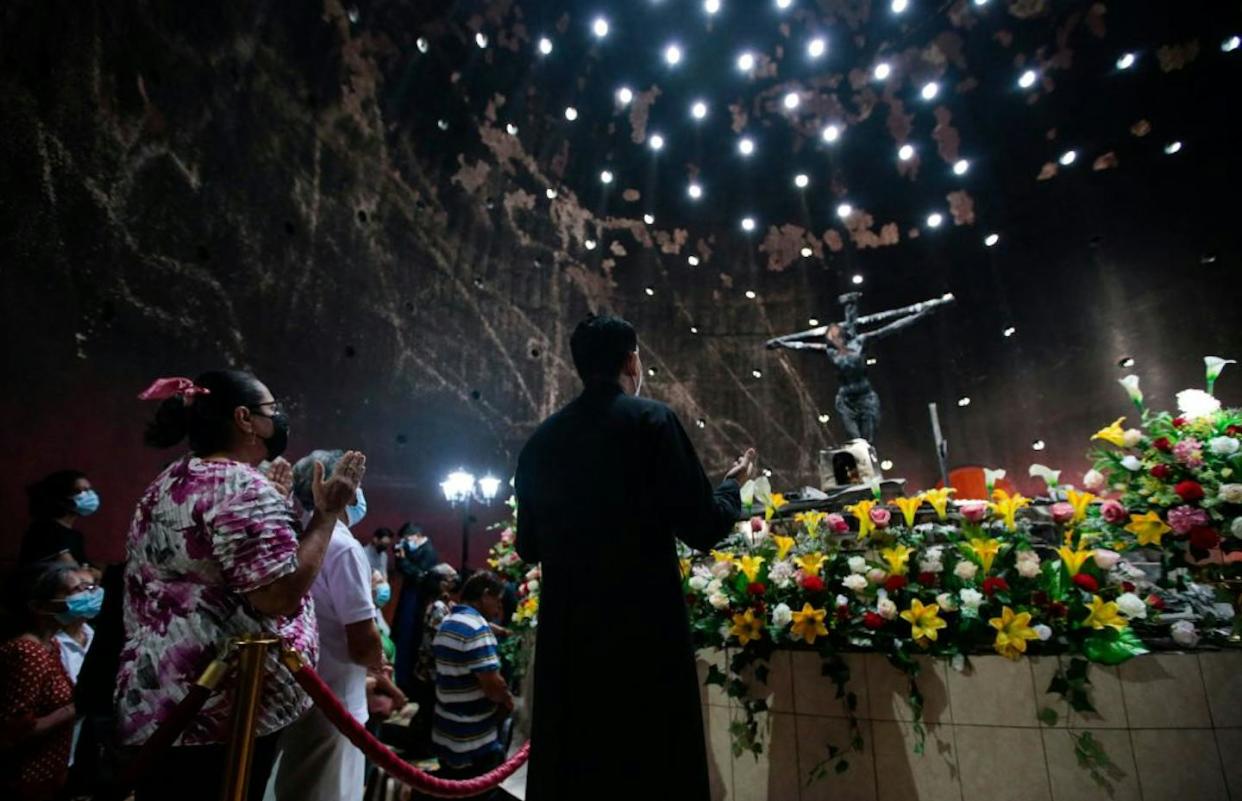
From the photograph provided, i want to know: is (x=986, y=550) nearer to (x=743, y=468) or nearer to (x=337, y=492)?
(x=743, y=468)

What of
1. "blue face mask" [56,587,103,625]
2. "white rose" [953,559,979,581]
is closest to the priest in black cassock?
"white rose" [953,559,979,581]

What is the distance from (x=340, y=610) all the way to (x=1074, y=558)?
2833 millimetres

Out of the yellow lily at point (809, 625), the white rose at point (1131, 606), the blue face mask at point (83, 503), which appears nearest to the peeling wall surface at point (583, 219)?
the blue face mask at point (83, 503)

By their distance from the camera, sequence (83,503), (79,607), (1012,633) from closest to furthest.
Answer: (1012,633) → (79,607) → (83,503)

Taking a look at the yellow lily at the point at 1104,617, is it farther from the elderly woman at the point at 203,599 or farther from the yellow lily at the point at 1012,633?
the elderly woman at the point at 203,599

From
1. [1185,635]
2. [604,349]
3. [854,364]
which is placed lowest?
[1185,635]

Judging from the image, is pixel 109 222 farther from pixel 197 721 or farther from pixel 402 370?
pixel 197 721

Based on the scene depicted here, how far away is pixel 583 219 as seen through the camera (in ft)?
33.2

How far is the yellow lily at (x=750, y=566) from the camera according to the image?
2859 millimetres

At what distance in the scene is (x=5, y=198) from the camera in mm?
3795

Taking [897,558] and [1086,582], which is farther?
[897,558]

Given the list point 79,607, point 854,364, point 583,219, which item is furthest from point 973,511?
point 583,219

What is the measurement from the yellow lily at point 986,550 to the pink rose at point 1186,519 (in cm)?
63

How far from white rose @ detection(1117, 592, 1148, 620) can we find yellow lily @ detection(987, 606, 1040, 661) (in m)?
0.31
